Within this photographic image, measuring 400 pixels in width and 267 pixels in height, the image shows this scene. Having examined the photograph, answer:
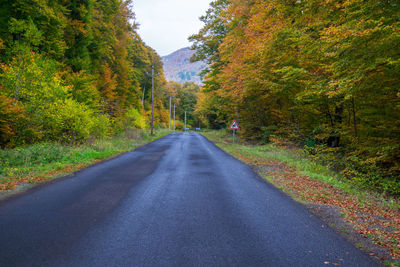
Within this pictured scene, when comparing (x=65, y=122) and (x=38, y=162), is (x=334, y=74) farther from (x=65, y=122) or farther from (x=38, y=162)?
(x=65, y=122)

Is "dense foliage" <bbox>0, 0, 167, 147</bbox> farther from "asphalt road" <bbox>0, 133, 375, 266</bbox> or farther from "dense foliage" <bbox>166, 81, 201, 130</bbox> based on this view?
"dense foliage" <bbox>166, 81, 201, 130</bbox>

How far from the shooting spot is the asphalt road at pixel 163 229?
2.38m

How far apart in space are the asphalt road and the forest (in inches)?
178

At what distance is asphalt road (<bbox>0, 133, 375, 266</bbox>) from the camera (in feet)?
7.81

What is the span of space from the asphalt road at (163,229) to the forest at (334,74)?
178 inches

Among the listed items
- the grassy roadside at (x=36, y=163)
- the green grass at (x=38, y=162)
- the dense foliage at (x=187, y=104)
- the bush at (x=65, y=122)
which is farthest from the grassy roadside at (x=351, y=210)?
the dense foliage at (x=187, y=104)

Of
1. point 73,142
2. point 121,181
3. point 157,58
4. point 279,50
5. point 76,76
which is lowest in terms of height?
point 121,181

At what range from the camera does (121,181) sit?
19.0 feet

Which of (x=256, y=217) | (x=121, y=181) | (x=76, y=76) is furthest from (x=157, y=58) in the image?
(x=256, y=217)

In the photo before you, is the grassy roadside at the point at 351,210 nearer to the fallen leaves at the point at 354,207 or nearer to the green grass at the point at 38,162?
the fallen leaves at the point at 354,207

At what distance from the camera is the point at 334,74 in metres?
6.55

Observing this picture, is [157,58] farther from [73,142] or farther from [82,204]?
[82,204]

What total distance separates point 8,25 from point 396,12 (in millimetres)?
15432

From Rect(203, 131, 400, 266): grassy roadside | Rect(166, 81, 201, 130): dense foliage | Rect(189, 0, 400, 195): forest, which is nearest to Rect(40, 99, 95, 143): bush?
Rect(203, 131, 400, 266): grassy roadside
